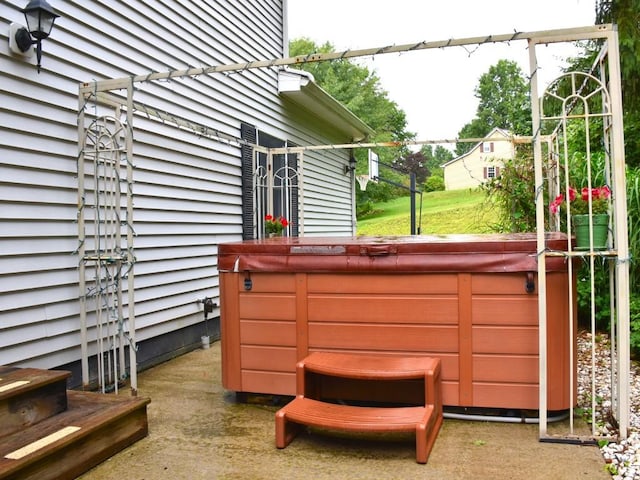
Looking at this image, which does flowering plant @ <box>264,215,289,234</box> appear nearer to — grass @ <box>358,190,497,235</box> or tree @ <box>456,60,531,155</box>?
grass @ <box>358,190,497,235</box>

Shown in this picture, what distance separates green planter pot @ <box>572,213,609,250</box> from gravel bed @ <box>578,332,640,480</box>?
978 mm

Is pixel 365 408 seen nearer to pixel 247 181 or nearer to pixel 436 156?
pixel 247 181

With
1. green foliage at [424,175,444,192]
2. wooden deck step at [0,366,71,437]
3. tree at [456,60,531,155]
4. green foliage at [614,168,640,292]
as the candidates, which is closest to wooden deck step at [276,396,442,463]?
wooden deck step at [0,366,71,437]

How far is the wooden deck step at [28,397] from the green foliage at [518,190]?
5310 millimetres

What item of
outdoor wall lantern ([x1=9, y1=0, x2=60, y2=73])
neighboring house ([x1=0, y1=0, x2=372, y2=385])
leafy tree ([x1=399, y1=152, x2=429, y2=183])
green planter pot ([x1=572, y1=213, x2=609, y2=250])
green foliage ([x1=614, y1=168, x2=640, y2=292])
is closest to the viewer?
green planter pot ([x1=572, y1=213, x2=609, y2=250])

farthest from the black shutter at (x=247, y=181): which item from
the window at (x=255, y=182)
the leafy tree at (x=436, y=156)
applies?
the leafy tree at (x=436, y=156)

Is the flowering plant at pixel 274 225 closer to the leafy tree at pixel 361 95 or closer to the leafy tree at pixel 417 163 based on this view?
the leafy tree at pixel 361 95

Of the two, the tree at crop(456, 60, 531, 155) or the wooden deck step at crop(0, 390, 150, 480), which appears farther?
the tree at crop(456, 60, 531, 155)

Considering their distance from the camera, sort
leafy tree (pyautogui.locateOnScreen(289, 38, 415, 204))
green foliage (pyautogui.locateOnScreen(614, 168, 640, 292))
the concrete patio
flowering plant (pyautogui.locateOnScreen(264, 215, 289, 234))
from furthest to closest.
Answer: leafy tree (pyautogui.locateOnScreen(289, 38, 415, 204)) → flowering plant (pyautogui.locateOnScreen(264, 215, 289, 234)) → green foliage (pyautogui.locateOnScreen(614, 168, 640, 292)) → the concrete patio

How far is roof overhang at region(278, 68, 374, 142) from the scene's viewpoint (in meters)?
7.41

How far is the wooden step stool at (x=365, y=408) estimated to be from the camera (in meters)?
2.59

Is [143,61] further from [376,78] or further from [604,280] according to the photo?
[376,78]

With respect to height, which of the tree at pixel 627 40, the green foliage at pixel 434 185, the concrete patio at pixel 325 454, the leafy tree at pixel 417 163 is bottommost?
the concrete patio at pixel 325 454

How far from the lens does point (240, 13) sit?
21.2 feet
